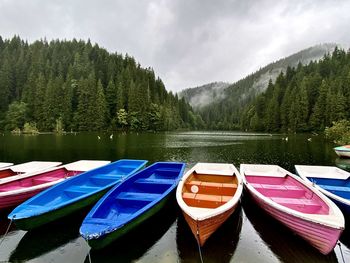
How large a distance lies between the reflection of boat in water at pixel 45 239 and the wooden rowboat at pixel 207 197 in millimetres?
4185

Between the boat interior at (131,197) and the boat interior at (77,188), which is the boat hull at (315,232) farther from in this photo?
the boat interior at (77,188)

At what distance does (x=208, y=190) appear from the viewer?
377 inches

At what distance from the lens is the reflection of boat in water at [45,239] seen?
6540 mm

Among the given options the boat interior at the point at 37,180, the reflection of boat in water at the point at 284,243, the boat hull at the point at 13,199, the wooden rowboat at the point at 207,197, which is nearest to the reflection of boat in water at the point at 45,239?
the boat hull at the point at 13,199

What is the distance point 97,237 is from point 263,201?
5.82 m

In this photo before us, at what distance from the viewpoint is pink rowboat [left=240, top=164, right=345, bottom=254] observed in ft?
19.3

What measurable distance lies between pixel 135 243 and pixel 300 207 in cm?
617

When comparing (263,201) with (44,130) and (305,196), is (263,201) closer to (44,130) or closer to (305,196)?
(305,196)

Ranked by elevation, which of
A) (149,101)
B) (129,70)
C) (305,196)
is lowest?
(305,196)

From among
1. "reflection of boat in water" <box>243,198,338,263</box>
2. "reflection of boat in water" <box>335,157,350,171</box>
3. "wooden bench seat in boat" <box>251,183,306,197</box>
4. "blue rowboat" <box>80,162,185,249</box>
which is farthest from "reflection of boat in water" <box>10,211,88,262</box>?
"reflection of boat in water" <box>335,157,350,171</box>

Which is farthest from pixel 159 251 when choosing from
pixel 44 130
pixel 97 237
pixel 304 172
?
pixel 44 130

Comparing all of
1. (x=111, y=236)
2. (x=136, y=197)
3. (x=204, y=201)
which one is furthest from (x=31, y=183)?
(x=204, y=201)

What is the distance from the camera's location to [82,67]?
109m

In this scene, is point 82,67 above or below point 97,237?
above
